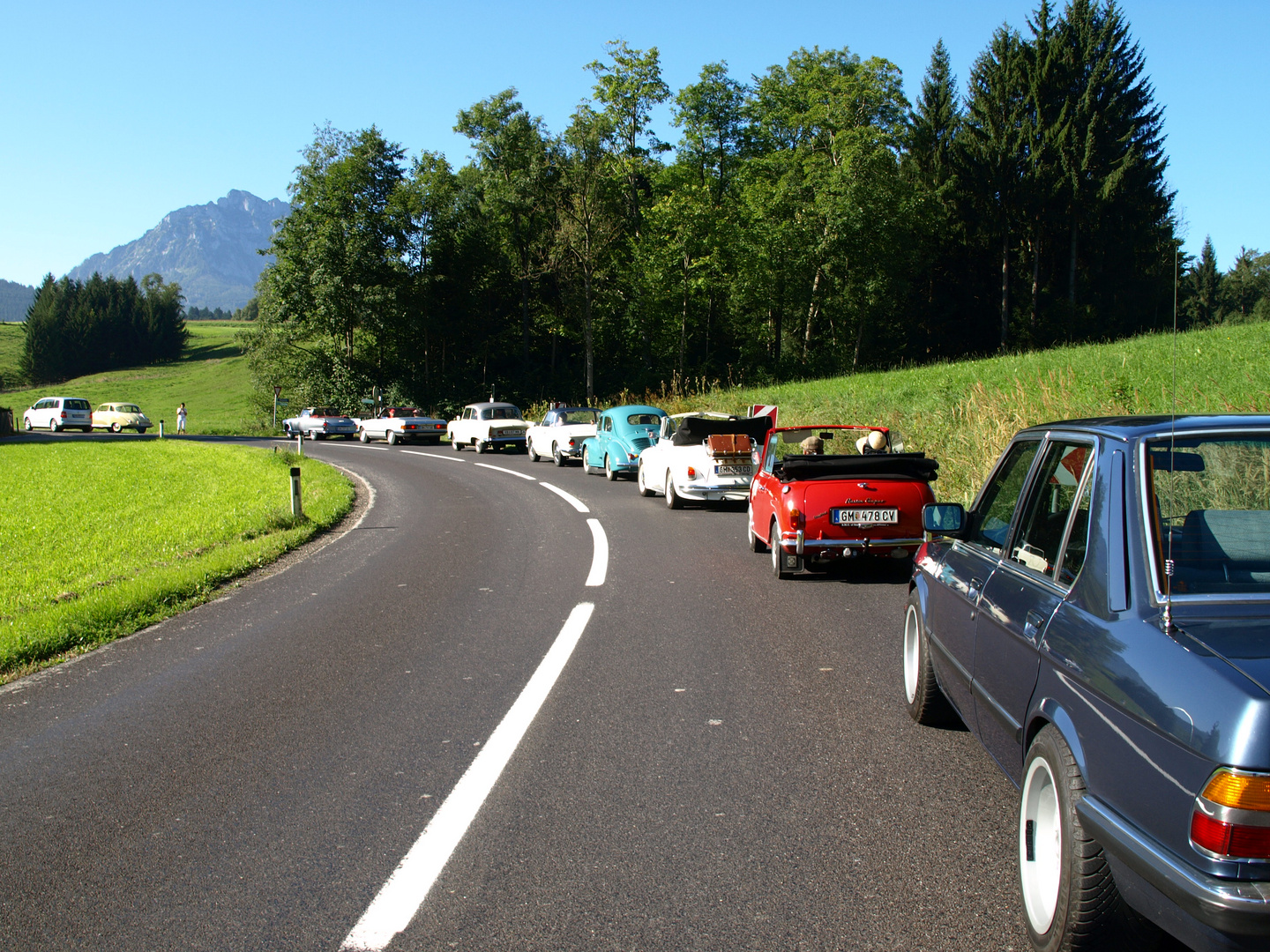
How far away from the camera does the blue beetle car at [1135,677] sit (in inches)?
79.8

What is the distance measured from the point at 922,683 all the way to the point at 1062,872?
6.98 feet

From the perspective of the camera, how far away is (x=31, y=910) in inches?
120

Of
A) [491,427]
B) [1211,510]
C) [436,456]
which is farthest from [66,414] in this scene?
[1211,510]

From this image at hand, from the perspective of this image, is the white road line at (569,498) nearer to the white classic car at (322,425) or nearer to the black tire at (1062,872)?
the black tire at (1062,872)

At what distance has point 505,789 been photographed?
400 cm

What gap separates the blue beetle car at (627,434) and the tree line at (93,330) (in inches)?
4589

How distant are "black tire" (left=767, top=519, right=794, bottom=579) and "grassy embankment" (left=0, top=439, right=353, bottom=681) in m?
5.61

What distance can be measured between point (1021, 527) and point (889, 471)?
5.62 meters

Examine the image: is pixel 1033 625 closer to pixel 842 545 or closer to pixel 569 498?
pixel 842 545

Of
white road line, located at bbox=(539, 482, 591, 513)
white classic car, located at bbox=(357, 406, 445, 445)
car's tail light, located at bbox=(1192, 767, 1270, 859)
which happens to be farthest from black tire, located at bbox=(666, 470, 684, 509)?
white classic car, located at bbox=(357, 406, 445, 445)

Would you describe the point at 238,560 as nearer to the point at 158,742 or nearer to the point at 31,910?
the point at 158,742

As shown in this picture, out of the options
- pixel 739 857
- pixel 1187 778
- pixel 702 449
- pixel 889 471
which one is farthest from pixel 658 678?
pixel 702 449

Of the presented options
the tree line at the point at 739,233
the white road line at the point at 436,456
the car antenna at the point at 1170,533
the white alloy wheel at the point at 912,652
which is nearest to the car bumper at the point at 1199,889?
the car antenna at the point at 1170,533

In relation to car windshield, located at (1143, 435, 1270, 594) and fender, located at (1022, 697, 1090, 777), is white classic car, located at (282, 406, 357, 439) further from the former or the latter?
car windshield, located at (1143, 435, 1270, 594)
